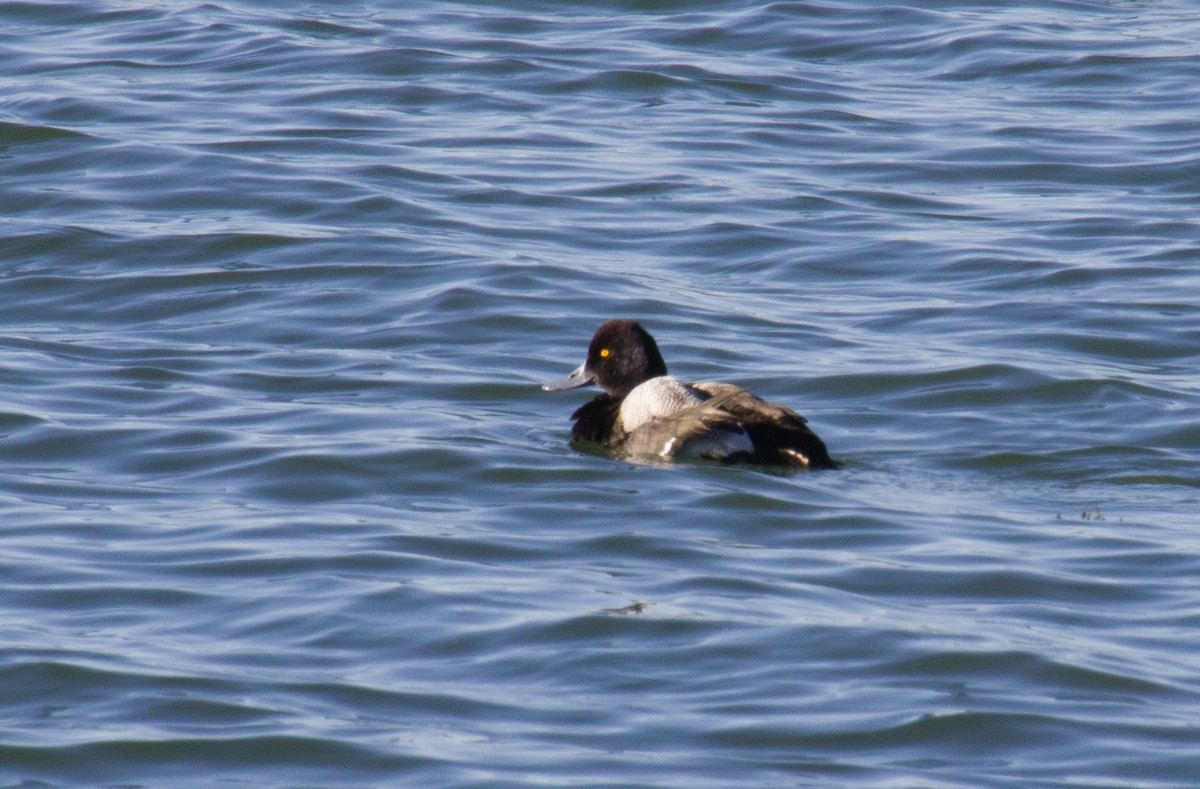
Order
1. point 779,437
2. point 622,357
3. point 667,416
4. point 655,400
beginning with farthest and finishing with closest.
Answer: point 622,357
point 655,400
point 667,416
point 779,437

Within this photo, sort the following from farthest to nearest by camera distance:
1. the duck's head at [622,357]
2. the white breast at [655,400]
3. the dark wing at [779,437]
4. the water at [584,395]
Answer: the duck's head at [622,357]
the white breast at [655,400]
the dark wing at [779,437]
the water at [584,395]

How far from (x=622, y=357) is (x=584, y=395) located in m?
1.25

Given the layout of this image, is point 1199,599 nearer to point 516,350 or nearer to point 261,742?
point 261,742

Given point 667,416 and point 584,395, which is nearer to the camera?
point 667,416

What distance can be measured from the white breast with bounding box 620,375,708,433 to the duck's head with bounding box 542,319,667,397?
1.20 feet

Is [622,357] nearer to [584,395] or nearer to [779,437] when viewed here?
[584,395]

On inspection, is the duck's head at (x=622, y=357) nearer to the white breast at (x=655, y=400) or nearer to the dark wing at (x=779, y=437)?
the white breast at (x=655, y=400)

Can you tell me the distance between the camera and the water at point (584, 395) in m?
6.55

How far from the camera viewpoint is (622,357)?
10.7 meters

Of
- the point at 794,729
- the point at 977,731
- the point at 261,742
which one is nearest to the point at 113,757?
the point at 261,742

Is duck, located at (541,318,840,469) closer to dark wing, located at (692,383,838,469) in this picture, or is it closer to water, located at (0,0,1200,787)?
dark wing, located at (692,383,838,469)

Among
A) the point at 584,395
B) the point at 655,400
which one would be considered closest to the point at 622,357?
the point at 655,400

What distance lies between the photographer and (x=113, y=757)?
244 inches

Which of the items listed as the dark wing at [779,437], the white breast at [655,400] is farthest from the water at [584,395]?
the white breast at [655,400]
